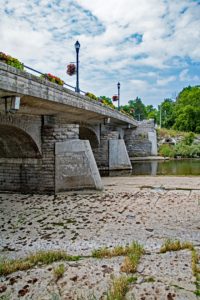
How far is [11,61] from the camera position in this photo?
7.66 meters

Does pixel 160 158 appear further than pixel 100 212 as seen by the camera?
Yes

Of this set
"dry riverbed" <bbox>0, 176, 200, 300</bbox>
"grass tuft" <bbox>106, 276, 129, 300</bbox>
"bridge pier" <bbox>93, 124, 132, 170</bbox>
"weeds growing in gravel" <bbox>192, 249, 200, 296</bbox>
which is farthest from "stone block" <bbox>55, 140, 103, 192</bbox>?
"bridge pier" <bbox>93, 124, 132, 170</bbox>

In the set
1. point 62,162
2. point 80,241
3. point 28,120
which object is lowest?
point 80,241

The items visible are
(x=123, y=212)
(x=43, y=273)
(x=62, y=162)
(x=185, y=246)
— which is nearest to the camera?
(x=43, y=273)

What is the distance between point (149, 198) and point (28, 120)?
19.4 feet

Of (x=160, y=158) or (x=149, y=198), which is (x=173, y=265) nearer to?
(x=149, y=198)

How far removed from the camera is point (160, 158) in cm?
3538

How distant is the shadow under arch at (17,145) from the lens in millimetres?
11445

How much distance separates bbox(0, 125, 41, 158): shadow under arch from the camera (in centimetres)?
1145

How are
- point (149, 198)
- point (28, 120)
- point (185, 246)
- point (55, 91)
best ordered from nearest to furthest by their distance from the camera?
point (185, 246) → point (55, 91) → point (149, 198) → point (28, 120)

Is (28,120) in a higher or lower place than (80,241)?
higher

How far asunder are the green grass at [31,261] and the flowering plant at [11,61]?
5.16 m

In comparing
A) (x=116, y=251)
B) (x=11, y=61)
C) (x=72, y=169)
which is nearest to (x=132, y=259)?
(x=116, y=251)

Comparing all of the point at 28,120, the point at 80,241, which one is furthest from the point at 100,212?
A: the point at 28,120
